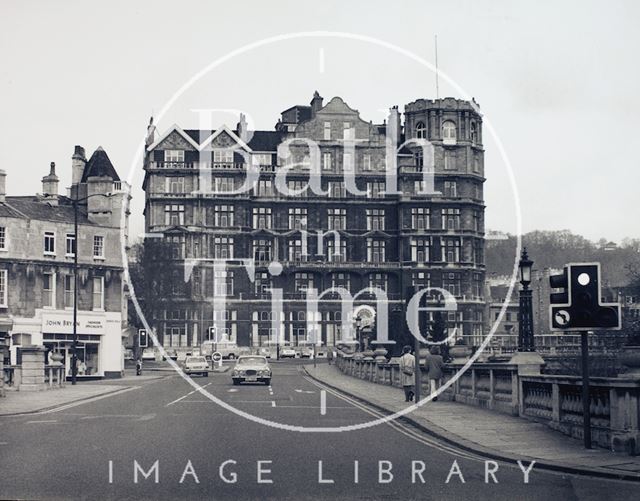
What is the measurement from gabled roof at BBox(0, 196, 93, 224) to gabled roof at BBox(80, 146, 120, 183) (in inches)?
796

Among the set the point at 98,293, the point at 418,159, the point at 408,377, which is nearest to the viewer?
the point at 408,377

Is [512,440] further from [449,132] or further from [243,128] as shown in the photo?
[243,128]

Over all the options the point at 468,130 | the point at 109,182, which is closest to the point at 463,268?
Answer: the point at 468,130

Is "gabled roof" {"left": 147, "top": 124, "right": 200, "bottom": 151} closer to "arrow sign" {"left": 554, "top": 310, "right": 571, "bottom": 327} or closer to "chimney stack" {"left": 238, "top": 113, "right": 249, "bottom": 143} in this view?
"chimney stack" {"left": 238, "top": 113, "right": 249, "bottom": 143}

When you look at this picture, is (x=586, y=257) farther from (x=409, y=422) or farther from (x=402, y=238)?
(x=409, y=422)

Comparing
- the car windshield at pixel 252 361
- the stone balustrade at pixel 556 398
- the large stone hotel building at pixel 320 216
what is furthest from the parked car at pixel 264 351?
the stone balustrade at pixel 556 398

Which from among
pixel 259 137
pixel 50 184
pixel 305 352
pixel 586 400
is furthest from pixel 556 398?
pixel 259 137

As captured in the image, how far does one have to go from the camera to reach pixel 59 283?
64.2 meters

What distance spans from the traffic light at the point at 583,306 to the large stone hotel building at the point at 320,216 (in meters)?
103

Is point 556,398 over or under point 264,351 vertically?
over

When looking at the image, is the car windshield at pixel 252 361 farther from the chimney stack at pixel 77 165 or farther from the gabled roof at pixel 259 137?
the gabled roof at pixel 259 137

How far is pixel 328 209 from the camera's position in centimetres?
12631

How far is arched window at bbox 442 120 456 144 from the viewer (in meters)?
124

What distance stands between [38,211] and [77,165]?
3203 centimetres
